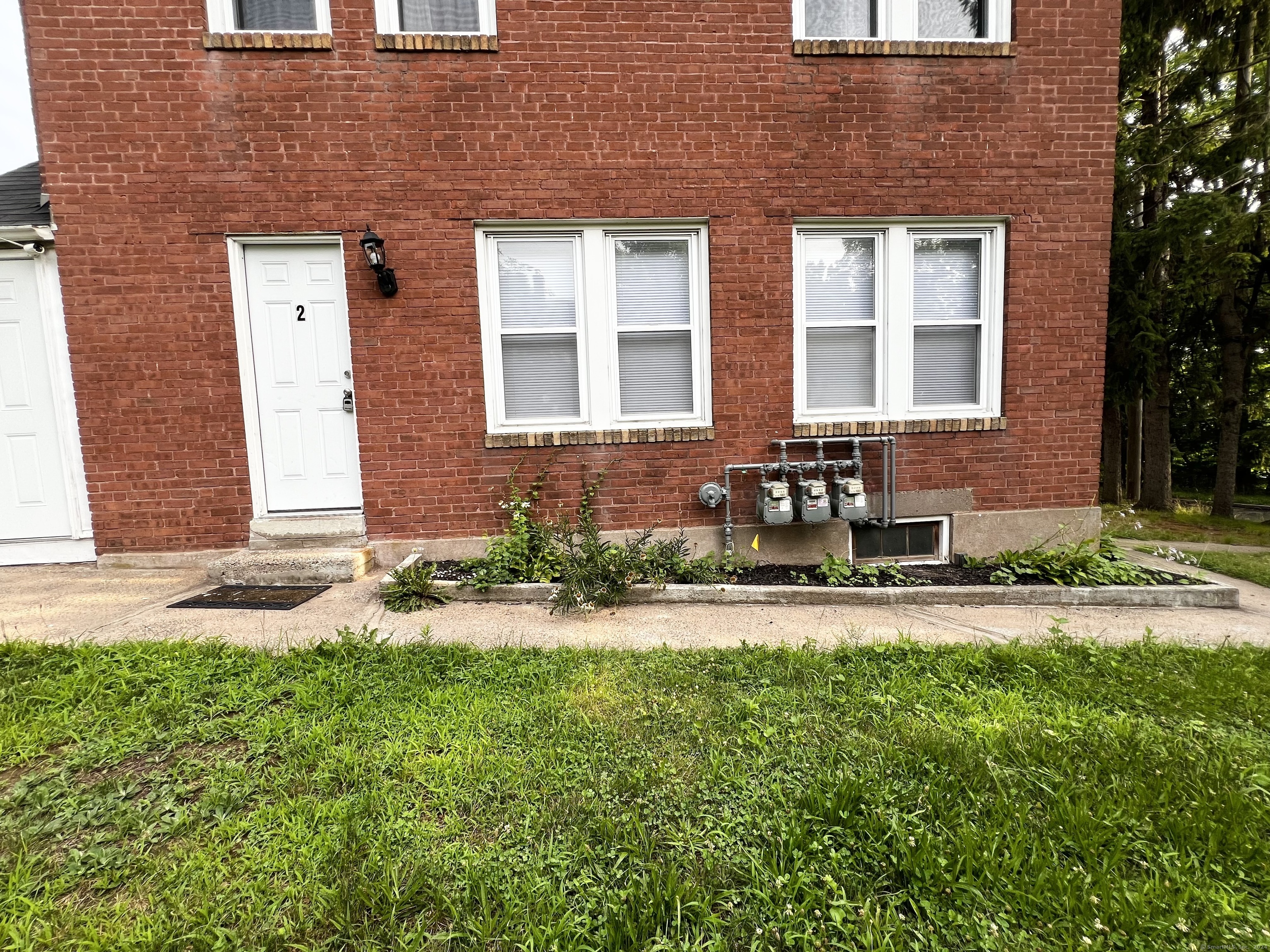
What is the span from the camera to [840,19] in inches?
187

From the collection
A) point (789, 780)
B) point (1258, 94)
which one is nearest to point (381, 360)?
point (789, 780)

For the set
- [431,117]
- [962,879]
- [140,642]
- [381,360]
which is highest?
[431,117]

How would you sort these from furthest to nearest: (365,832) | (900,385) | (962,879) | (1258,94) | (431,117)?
(1258,94) → (900,385) → (431,117) → (365,832) → (962,879)

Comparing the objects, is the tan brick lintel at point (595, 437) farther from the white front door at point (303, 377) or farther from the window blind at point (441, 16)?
the window blind at point (441, 16)

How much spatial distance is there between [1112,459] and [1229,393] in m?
2.18

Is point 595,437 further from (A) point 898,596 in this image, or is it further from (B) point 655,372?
(A) point 898,596

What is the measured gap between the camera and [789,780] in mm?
2049

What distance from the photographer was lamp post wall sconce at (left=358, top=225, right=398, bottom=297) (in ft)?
13.8

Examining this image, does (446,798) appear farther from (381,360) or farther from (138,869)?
(381,360)

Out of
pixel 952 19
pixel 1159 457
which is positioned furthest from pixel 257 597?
pixel 1159 457

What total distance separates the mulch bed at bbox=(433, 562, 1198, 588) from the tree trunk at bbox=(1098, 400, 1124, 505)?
32.8ft

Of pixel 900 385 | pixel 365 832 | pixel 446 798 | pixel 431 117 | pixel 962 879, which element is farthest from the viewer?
pixel 900 385

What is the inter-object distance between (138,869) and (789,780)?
2.01 meters

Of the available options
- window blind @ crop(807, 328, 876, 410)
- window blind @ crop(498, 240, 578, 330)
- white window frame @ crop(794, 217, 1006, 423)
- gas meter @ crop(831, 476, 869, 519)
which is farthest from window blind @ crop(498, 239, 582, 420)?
gas meter @ crop(831, 476, 869, 519)
